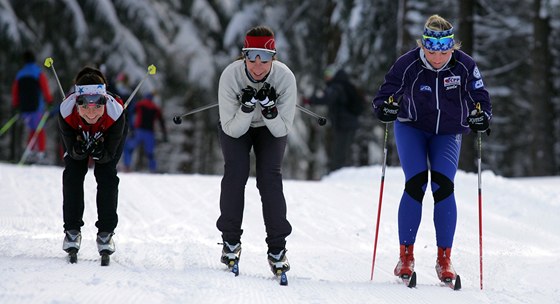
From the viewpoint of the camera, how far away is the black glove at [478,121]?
5586 millimetres

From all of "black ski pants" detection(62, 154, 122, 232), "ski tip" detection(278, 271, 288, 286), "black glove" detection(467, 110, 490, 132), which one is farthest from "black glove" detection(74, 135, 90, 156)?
"black glove" detection(467, 110, 490, 132)

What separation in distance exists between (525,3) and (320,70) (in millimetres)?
6768

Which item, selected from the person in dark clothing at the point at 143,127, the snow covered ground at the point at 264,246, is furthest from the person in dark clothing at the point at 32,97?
the person in dark clothing at the point at 143,127

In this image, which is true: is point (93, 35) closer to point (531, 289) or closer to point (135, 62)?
point (135, 62)

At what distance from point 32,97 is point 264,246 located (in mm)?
7813

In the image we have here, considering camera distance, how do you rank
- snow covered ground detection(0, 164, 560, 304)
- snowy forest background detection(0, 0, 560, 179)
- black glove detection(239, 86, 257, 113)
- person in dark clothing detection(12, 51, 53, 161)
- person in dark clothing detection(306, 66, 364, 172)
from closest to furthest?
snow covered ground detection(0, 164, 560, 304) < black glove detection(239, 86, 257, 113) < person in dark clothing detection(12, 51, 53, 161) < person in dark clothing detection(306, 66, 364, 172) < snowy forest background detection(0, 0, 560, 179)

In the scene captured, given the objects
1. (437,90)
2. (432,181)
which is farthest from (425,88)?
(432,181)

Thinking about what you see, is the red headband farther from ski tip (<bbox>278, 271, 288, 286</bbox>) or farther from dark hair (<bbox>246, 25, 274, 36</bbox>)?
ski tip (<bbox>278, 271, 288, 286</bbox>)

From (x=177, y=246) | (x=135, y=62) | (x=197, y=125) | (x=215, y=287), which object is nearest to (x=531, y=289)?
(x=215, y=287)

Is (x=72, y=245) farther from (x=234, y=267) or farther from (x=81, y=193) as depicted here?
(x=234, y=267)

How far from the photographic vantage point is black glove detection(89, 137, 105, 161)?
549 centimetres

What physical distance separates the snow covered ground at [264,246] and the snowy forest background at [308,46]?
8.00 m

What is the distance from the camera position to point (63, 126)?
5.53m

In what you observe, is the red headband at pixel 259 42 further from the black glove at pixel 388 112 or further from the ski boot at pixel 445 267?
the ski boot at pixel 445 267
